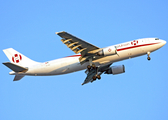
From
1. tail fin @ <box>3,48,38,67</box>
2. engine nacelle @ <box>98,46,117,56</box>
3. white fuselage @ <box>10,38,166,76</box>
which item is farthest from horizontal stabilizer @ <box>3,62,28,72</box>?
engine nacelle @ <box>98,46,117,56</box>

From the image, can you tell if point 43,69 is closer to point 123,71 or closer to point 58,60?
point 58,60

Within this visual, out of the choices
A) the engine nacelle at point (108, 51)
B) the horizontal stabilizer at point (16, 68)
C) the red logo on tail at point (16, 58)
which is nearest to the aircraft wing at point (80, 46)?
the engine nacelle at point (108, 51)

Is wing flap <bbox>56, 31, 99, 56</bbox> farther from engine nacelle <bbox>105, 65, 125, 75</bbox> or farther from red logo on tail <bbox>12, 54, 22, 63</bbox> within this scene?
red logo on tail <bbox>12, 54, 22, 63</bbox>

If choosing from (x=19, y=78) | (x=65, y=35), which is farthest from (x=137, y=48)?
(x=19, y=78)

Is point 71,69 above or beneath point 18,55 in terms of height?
beneath

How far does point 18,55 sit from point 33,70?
16.2 ft

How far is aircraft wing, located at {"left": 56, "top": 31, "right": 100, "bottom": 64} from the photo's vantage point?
41062 millimetres

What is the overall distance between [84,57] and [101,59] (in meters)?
2.64

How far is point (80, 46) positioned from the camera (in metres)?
43.1

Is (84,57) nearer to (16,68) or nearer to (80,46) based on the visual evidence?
(80,46)

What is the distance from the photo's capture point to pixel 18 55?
49156mm

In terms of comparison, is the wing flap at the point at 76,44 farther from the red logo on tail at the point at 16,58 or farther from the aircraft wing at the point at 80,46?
the red logo on tail at the point at 16,58

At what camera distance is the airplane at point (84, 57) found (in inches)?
1688

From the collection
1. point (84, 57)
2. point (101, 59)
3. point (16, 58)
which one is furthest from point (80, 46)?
point (16, 58)
